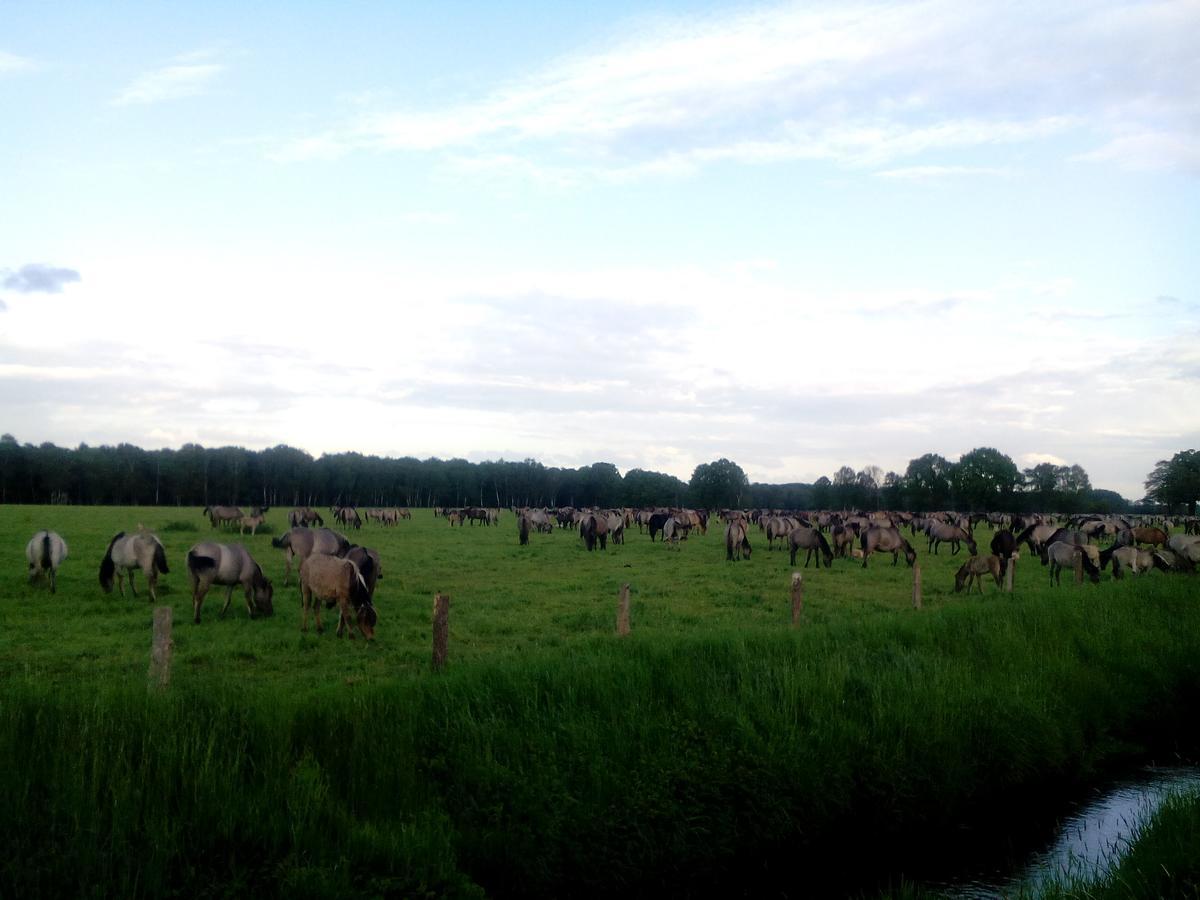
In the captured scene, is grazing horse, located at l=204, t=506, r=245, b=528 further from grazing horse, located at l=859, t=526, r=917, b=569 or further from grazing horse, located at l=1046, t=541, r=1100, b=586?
grazing horse, located at l=1046, t=541, r=1100, b=586

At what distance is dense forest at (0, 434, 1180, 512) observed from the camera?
96.0m

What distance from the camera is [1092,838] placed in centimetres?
877

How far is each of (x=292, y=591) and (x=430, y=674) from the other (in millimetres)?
11353

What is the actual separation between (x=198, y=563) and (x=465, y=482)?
385 ft

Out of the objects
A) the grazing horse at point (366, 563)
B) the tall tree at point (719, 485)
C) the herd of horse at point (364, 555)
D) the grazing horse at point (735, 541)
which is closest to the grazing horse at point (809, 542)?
the herd of horse at point (364, 555)

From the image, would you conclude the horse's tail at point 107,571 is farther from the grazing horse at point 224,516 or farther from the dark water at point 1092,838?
the grazing horse at point 224,516

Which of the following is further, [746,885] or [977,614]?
[977,614]

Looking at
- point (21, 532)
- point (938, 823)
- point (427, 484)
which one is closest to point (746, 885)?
point (938, 823)

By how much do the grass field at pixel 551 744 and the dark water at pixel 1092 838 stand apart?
513mm

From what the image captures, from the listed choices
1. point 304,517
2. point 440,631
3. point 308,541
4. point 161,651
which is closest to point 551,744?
point 440,631

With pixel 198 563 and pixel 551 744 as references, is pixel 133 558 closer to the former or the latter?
pixel 198 563

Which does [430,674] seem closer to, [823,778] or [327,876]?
[327,876]

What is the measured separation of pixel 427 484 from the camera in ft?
424

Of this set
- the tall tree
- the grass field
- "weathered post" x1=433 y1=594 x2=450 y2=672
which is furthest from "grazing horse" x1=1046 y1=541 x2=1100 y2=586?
the tall tree
